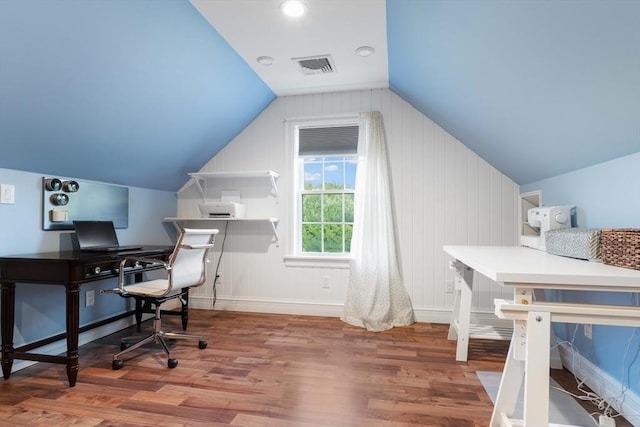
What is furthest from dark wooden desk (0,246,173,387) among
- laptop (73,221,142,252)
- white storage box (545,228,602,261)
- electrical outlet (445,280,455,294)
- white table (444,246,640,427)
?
electrical outlet (445,280,455,294)

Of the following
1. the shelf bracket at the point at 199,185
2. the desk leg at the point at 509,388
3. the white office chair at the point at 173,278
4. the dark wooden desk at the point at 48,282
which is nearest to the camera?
the desk leg at the point at 509,388

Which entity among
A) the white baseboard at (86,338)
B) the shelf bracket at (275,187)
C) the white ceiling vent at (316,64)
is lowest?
the white baseboard at (86,338)

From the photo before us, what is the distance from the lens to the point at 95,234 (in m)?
2.72

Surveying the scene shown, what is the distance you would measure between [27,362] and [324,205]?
2.67m

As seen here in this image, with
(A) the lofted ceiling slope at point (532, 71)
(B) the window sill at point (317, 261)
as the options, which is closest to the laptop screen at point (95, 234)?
(B) the window sill at point (317, 261)

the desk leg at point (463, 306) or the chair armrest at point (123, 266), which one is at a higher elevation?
the chair armrest at point (123, 266)

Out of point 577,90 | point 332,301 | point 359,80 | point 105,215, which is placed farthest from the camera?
point 332,301

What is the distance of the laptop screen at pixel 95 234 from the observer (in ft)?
8.52

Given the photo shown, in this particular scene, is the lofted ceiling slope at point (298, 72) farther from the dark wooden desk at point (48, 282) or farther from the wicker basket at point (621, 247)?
the dark wooden desk at point (48, 282)

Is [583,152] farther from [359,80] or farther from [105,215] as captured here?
[105,215]

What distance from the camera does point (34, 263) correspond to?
2.08 metres

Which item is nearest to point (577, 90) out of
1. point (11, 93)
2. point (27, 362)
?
point (11, 93)

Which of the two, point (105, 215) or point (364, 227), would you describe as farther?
point (364, 227)

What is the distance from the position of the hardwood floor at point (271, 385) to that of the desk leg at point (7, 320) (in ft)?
0.50
